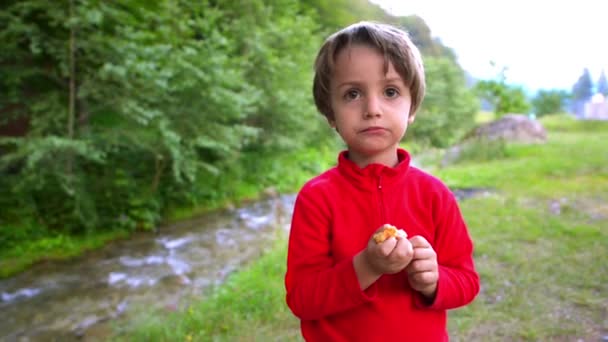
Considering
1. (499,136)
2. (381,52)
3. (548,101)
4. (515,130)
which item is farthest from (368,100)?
(548,101)

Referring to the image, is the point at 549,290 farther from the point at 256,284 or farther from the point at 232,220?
the point at 232,220

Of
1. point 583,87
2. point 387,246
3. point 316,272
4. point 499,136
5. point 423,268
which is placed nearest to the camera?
point 387,246

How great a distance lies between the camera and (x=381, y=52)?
1.25 meters

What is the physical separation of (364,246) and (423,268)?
0.20 meters

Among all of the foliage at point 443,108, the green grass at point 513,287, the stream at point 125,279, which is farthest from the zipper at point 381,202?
the foliage at point 443,108

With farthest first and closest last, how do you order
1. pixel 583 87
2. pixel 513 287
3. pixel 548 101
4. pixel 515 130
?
pixel 548 101 < pixel 583 87 < pixel 515 130 < pixel 513 287

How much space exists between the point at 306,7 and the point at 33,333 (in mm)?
14364

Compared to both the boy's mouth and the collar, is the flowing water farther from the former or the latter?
the boy's mouth

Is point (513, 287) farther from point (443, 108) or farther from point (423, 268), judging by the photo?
point (443, 108)

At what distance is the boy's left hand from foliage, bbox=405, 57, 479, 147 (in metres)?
19.4

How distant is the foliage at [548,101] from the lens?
29.0m

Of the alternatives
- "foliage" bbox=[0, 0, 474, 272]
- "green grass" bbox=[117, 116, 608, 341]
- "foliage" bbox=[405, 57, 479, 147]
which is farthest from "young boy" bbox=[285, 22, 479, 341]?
"foliage" bbox=[405, 57, 479, 147]

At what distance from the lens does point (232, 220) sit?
325 inches

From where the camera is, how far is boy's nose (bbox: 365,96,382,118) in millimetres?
1222
